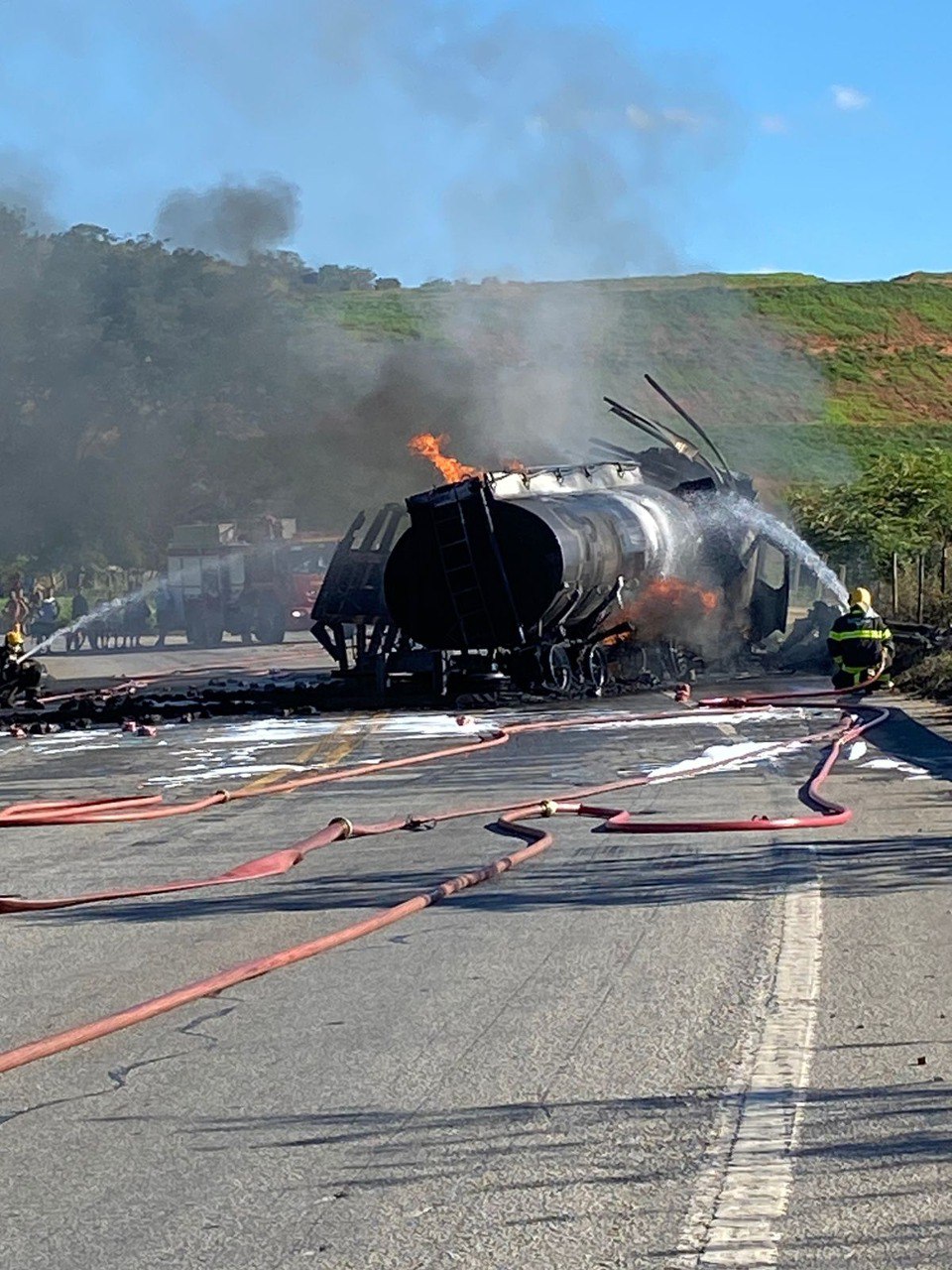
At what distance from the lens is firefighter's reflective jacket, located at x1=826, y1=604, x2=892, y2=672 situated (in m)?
21.7

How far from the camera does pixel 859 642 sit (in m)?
21.8

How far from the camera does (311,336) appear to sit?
206ft

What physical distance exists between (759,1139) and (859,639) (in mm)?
16976

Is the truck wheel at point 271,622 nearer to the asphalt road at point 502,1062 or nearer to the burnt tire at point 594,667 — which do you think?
the burnt tire at point 594,667

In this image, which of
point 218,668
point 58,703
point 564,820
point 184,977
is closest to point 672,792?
point 564,820

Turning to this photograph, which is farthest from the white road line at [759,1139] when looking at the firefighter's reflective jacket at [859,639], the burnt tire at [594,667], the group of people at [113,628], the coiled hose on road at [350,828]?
the group of people at [113,628]

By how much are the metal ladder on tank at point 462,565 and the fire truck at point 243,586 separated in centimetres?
2307

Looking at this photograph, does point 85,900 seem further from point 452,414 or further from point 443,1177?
point 452,414

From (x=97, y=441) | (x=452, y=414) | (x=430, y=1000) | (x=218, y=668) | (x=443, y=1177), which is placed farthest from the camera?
(x=97, y=441)

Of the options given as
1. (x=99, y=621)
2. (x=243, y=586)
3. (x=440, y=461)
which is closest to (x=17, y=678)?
(x=440, y=461)

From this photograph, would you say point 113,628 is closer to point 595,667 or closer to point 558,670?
point 595,667

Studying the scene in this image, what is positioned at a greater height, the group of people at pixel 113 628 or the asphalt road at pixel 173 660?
the group of people at pixel 113 628

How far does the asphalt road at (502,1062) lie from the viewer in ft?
15.2

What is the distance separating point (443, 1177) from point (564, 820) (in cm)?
748
